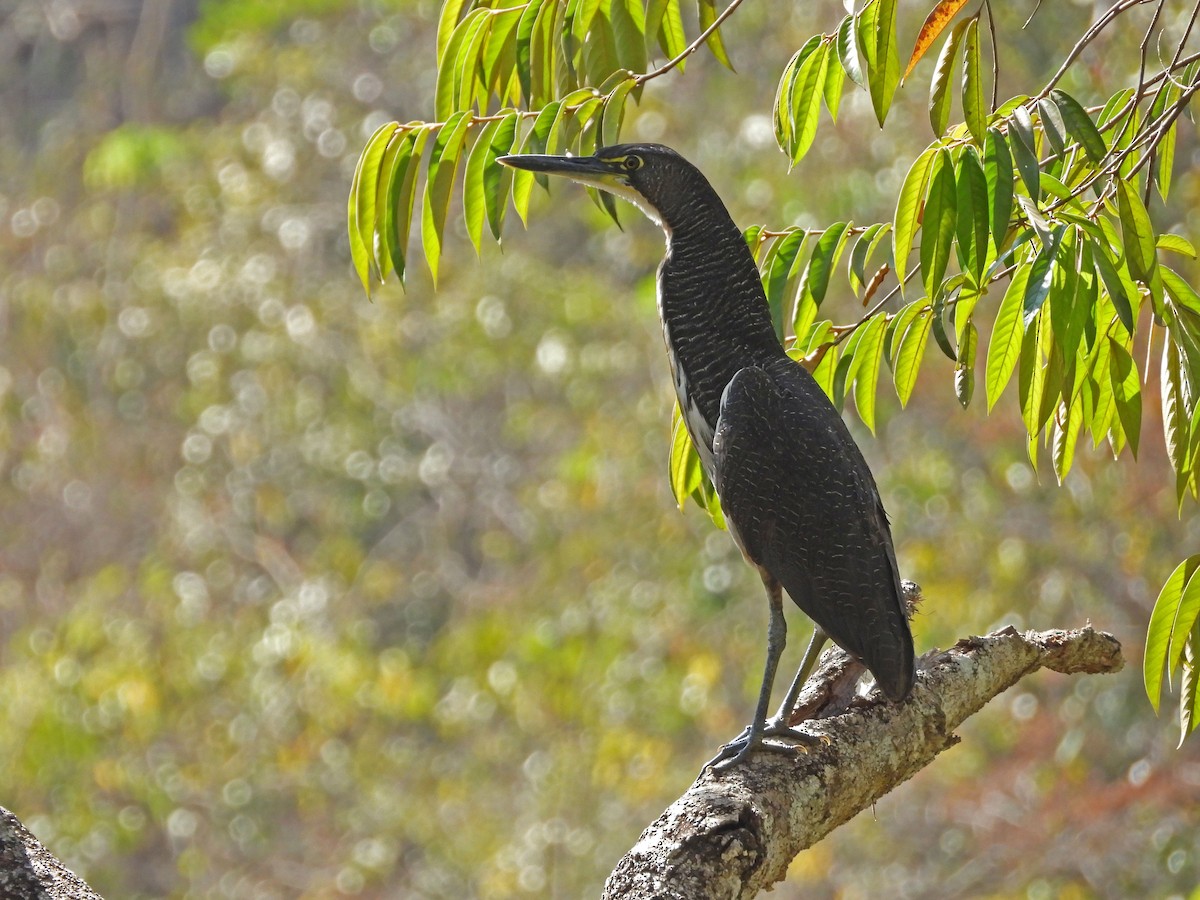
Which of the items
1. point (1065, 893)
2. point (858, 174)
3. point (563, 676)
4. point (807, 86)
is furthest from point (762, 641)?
point (807, 86)

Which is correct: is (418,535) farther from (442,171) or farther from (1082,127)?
(1082,127)

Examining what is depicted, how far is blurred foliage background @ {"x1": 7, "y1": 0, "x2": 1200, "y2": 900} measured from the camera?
21.0 ft

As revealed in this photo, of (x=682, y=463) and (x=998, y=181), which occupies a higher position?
(x=998, y=181)

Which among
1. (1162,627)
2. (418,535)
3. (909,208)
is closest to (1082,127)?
(909,208)

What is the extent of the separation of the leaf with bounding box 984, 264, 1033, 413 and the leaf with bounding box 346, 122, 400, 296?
1027 millimetres

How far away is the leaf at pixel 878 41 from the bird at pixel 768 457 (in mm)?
634

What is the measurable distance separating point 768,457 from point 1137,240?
78cm

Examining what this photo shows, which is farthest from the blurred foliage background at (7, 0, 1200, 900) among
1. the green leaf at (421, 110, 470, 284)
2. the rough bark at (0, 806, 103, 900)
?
the rough bark at (0, 806, 103, 900)

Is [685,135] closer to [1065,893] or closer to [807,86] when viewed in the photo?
[1065,893]

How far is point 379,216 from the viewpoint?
2.56 m

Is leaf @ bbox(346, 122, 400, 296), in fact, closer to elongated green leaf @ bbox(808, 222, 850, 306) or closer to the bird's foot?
elongated green leaf @ bbox(808, 222, 850, 306)

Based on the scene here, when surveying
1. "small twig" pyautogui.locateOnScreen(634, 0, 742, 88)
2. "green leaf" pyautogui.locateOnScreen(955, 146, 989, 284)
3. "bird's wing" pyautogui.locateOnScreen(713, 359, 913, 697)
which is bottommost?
"bird's wing" pyautogui.locateOnScreen(713, 359, 913, 697)

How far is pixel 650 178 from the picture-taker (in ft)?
9.41

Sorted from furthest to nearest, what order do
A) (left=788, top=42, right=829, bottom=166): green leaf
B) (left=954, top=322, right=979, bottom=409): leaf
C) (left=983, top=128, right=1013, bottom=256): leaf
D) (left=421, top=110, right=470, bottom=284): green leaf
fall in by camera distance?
(left=421, top=110, right=470, bottom=284): green leaf
(left=788, top=42, right=829, bottom=166): green leaf
(left=954, top=322, right=979, bottom=409): leaf
(left=983, top=128, right=1013, bottom=256): leaf
